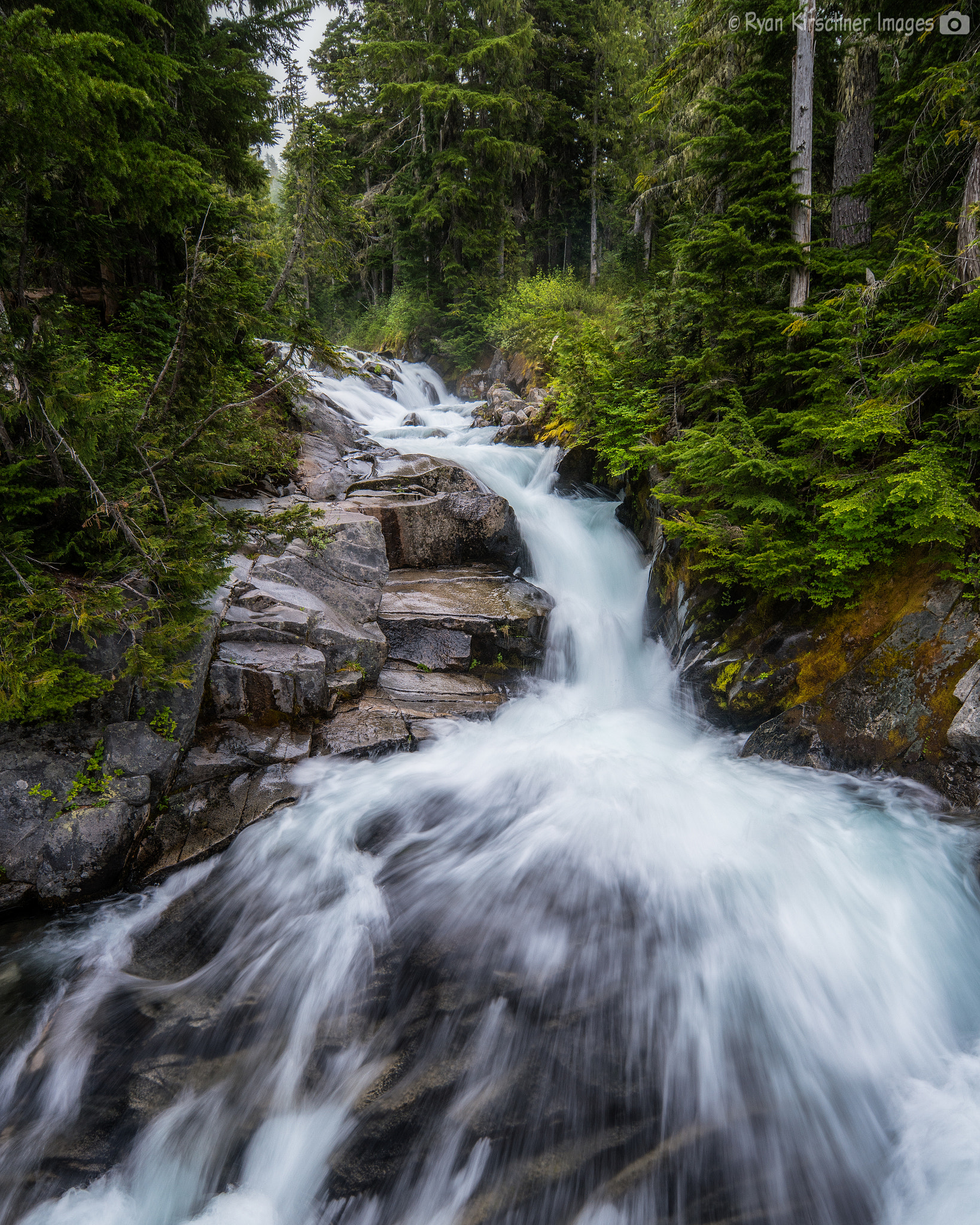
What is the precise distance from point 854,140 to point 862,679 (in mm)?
7752

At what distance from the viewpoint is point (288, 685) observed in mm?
5664

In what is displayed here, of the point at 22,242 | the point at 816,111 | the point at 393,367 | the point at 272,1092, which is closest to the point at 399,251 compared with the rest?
the point at 393,367

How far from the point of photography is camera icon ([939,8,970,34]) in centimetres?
513

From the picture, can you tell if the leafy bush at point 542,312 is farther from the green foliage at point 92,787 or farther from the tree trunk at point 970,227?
the green foliage at point 92,787

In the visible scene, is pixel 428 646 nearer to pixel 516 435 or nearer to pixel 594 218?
pixel 516 435

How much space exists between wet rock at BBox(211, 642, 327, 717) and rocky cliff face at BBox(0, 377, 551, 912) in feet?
0.04

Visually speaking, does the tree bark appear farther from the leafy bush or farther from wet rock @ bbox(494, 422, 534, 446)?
wet rock @ bbox(494, 422, 534, 446)

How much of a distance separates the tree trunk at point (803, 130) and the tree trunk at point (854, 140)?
1.35m

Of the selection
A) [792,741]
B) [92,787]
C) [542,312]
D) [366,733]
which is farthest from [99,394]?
[542,312]

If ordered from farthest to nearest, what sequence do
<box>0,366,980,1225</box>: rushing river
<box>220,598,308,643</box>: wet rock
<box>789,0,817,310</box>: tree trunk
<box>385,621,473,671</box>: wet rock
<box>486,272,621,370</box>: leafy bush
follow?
1. <box>486,272,621,370</box>: leafy bush
2. <box>385,621,473,671</box>: wet rock
3. <box>789,0,817,310</box>: tree trunk
4. <box>220,598,308,643</box>: wet rock
5. <box>0,366,980,1225</box>: rushing river

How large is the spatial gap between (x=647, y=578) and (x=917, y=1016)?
622 cm

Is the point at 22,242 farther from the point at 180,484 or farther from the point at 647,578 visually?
the point at 647,578

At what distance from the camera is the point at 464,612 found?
7691mm

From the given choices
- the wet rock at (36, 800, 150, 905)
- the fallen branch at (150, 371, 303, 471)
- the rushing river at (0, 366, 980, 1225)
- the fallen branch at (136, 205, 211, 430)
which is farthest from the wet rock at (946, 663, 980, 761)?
the fallen branch at (136, 205, 211, 430)
